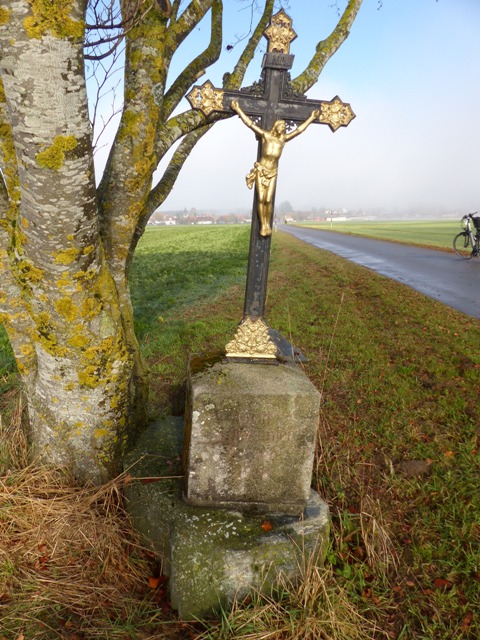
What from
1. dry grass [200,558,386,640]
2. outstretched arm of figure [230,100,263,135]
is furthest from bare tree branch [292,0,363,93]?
dry grass [200,558,386,640]

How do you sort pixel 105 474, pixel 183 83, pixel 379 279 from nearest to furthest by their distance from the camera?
pixel 105 474
pixel 183 83
pixel 379 279

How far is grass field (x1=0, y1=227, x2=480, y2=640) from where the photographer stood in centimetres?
211

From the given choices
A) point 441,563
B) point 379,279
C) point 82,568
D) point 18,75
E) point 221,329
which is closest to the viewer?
point 18,75

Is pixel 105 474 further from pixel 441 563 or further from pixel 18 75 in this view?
pixel 18 75

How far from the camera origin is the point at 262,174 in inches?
99.0

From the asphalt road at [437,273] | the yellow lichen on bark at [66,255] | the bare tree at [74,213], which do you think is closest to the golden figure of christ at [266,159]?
the bare tree at [74,213]

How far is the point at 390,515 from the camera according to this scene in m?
2.90

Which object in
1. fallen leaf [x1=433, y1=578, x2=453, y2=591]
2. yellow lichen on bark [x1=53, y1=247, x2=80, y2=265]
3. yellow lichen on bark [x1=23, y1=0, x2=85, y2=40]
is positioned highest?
yellow lichen on bark [x1=23, y1=0, x2=85, y2=40]

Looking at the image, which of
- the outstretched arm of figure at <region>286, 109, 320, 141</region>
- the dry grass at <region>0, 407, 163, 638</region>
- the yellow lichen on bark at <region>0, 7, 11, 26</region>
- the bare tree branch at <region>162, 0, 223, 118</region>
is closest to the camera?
the yellow lichen on bark at <region>0, 7, 11, 26</region>

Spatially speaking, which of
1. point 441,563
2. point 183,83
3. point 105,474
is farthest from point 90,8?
point 441,563

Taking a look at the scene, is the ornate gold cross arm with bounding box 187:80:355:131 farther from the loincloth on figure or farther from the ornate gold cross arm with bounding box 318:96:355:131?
the loincloth on figure

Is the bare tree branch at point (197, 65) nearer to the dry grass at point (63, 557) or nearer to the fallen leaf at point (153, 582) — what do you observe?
the dry grass at point (63, 557)

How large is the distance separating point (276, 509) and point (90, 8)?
11.7ft

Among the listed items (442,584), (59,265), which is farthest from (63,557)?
(442,584)
